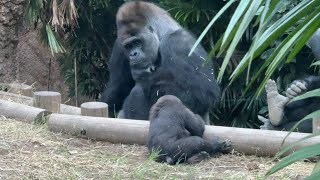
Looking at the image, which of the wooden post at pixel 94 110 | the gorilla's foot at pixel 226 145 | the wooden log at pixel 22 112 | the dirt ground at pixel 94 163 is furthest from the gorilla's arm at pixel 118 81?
the gorilla's foot at pixel 226 145

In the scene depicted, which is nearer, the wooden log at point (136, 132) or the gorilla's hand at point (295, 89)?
the wooden log at point (136, 132)

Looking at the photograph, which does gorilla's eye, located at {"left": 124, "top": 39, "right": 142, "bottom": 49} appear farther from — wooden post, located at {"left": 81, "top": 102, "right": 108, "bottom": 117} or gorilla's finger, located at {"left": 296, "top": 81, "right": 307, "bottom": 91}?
gorilla's finger, located at {"left": 296, "top": 81, "right": 307, "bottom": 91}

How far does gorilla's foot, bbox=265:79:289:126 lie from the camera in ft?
14.6

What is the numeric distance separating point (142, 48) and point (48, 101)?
0.87 metres

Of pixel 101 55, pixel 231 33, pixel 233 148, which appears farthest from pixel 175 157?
pixel 101 55

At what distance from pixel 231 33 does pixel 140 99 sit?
4.20 metres

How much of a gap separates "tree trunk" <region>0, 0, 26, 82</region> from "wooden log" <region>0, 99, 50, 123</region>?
1676 mm

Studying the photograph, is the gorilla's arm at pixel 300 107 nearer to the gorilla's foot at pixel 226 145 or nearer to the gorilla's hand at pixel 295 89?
the gorilla's hand at pixel 295 89

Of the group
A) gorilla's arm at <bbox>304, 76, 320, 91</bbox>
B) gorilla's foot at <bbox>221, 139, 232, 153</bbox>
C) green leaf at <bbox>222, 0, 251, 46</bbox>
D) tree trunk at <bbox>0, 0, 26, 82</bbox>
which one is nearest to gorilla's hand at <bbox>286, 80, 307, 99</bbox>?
gorilla's arm at <bbox>304, 76, 320, 91</bbox>

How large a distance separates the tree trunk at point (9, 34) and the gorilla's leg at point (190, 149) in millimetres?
3167

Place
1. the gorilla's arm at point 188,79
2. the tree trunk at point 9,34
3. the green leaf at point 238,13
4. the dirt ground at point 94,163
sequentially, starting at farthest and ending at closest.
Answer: the tree trunk at point 9,34 → the gorilla's arm at point 188,79 → the dirt ground at point 94,163 → the green leaf at point 238,13

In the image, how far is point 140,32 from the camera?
5133 mm

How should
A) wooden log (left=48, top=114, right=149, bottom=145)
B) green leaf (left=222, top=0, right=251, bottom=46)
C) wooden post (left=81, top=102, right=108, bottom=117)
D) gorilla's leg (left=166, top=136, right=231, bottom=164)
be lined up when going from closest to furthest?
green leaf (left=222, top=0, right=251, bottom=46)
gorilla's leg (left=166, top=136, right=231, bottom=164)
wooden log (left=48, top=114, right=149, bottom=145)
wooden post (left=81, top=102, right=108, bottom=117)

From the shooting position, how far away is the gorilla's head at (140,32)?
5.04m
